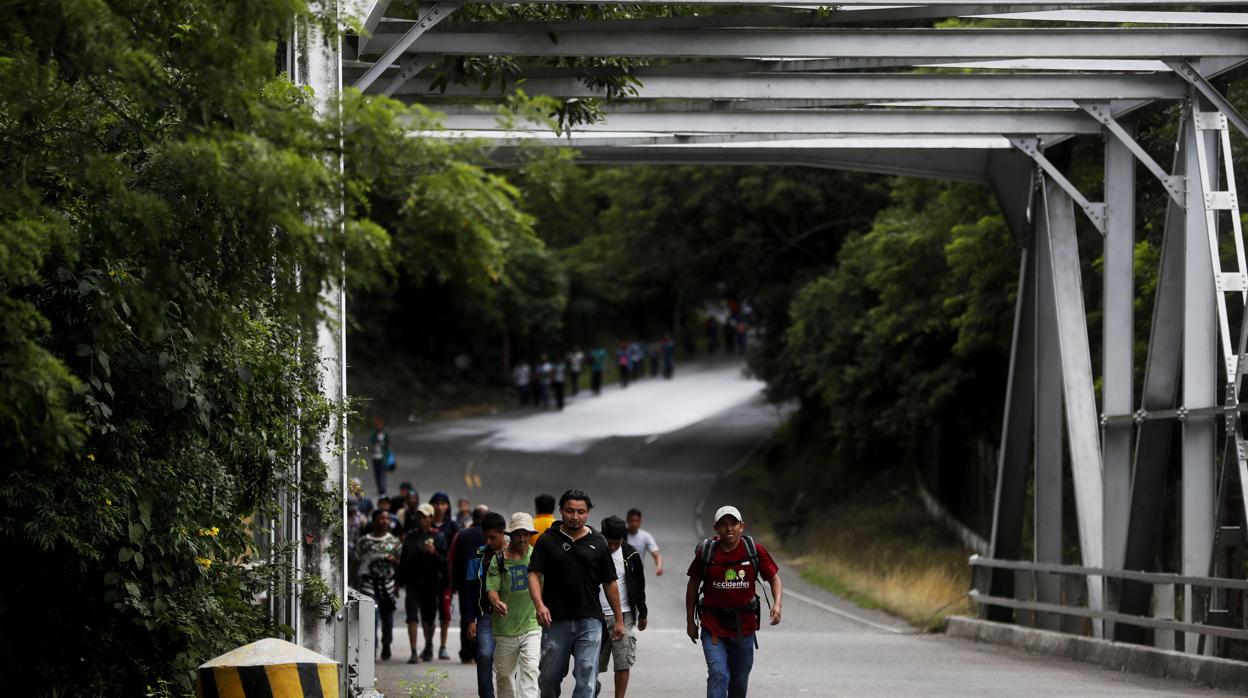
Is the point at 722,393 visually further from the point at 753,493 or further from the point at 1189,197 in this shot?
the point at 1189,197

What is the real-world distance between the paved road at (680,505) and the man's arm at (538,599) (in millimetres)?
3386

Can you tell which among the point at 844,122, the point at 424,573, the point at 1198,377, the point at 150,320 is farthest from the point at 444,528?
the point at 150,320

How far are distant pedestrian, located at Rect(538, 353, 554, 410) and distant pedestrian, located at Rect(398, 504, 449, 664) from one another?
34.3m

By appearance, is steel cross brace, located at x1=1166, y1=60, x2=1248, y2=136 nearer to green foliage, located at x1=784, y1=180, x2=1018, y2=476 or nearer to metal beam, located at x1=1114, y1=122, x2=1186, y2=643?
metal beam, located at x1=1114, y1=122, x2=1186, y2=643

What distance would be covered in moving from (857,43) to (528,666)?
552cm

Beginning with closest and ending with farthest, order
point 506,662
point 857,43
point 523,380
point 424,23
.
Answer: point 506,662 < point 424,23 < point 857,43 < point 523,380

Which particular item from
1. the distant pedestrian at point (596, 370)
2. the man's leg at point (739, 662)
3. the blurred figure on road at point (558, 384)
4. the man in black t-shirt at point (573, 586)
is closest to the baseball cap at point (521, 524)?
the man in black t-shirt at point (573, 586)

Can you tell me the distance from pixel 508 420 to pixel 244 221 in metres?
41.5

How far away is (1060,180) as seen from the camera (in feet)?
54.9

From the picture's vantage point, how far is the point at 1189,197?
1462 centimetres

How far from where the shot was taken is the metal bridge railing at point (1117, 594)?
13742 mm

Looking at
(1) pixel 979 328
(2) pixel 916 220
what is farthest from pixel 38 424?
(2) pixel 916 220

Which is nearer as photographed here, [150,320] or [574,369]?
[150,320]

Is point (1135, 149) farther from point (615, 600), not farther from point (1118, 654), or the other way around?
point (615, 600)
